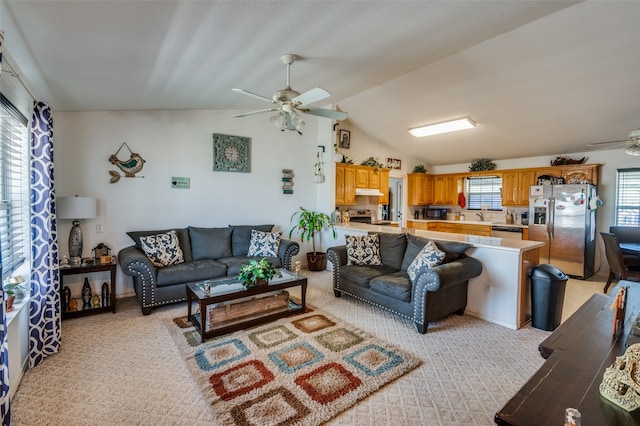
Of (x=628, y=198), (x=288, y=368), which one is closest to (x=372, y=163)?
(x=628, y=198)

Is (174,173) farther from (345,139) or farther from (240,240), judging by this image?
(345,139)

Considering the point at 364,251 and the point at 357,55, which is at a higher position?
the point at 357,55

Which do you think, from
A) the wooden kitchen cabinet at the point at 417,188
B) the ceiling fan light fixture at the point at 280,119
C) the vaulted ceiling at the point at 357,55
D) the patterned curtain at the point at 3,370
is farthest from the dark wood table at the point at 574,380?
the wooden kitchen cabinet at the point at 417,188

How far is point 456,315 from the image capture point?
12.0ft

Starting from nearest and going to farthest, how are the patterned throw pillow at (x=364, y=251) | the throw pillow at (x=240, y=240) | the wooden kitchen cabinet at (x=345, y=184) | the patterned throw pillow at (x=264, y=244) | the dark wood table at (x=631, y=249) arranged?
the patterned throw pillow at (x=364, y=251), the dark wood table at (x=631, y=249), the patterned throw pillow at (x=264, y=244), the throw pillow at (x=240, y=240), the wooden kitchen cabinet at (x=345, y=184)

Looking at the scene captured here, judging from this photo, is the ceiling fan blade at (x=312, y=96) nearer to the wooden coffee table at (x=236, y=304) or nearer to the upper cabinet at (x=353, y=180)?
the wooden coffee table at (x=236, y=304)

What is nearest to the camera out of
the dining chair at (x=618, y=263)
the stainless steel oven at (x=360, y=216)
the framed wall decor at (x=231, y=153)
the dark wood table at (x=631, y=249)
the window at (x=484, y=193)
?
the dining chair at (x=618, y=263)

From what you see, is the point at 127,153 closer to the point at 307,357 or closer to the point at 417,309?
the point at 307,357

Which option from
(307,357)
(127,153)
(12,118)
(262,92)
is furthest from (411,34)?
(127,153)

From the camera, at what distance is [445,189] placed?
25.9 feet

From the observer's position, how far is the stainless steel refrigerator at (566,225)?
5387 mm

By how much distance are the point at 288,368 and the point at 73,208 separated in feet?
10.5

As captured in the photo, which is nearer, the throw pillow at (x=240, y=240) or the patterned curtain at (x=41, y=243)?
the patterned curtain at (x=41, y=243)

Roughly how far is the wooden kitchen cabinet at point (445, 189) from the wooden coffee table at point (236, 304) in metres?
5.62
